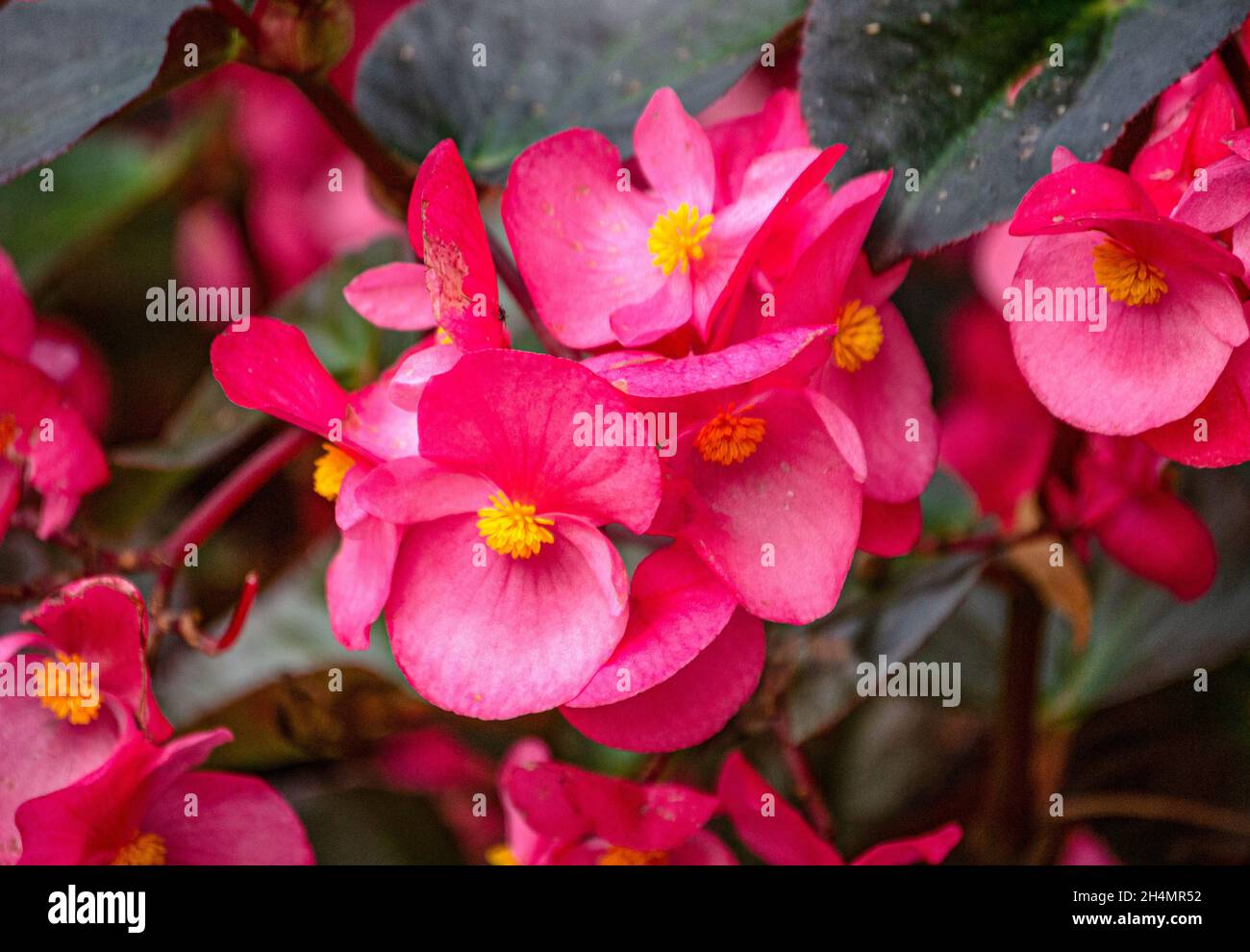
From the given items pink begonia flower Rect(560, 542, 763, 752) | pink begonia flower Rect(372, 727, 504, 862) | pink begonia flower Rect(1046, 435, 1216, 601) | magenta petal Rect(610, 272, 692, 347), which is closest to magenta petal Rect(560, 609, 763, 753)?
pink begonia flower Rect(560, 542, 763, 752)

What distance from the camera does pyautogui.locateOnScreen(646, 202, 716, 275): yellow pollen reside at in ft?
1.32

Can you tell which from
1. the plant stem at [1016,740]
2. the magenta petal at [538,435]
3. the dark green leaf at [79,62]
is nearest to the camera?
the magenta petal at [538,435]

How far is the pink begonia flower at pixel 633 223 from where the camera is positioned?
396 millimetres

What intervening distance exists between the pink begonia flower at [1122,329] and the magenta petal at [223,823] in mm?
329

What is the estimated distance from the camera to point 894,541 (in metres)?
0.43

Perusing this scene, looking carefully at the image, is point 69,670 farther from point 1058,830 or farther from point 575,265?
point 1058,830

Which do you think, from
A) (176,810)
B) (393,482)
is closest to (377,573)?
(393,482)

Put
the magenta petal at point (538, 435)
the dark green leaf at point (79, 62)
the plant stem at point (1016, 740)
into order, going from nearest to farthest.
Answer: the magenta petal at point (538, 435) < the dark green leaf at point (79, 62) < the plant stem at point (1016, 740)

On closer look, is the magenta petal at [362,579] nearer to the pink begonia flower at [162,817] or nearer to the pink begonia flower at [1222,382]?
the pink begonia flower at [162,817]

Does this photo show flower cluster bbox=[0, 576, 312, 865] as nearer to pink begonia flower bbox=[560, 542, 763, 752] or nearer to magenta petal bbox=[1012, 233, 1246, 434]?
pink begonia flower bbox=[560, 542, 763, 752]

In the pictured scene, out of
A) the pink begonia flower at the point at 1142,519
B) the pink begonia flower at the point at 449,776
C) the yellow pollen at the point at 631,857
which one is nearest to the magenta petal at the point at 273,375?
the yellow pollen at the point at 631,857

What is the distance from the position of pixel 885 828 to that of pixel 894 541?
347 mm

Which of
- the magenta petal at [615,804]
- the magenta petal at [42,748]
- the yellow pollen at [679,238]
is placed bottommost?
the magenta petal at [615,804]

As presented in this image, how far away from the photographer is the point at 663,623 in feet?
1.23
